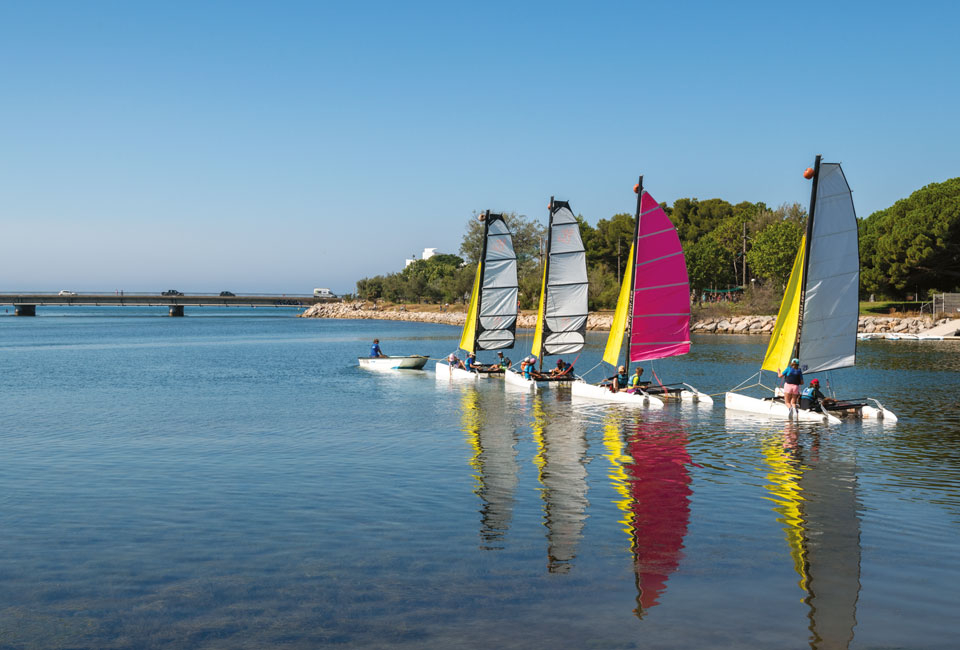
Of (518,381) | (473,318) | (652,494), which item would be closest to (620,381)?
(518,381)

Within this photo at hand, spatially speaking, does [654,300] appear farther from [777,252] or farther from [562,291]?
[777,252]

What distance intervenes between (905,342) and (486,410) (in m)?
61.9

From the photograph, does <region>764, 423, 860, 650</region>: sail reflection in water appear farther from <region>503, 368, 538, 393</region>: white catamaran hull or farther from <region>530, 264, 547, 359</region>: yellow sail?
<region>530, 264, 547, 359</region>: yellow sail

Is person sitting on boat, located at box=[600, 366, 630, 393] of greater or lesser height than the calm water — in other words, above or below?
above

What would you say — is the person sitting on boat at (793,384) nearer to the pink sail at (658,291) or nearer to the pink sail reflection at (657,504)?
the pink sail reflection at (657,504)

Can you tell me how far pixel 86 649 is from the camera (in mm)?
11805

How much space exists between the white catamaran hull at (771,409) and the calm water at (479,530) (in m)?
0.94

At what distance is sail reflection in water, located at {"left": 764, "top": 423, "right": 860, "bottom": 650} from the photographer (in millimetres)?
12859

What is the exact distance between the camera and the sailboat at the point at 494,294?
5219cm

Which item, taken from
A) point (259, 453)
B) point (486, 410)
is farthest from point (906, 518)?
point (486, 410)

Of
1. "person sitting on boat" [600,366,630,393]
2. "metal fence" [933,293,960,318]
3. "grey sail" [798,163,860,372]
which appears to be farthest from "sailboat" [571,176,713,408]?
"metal fence" [933,293,960,318]

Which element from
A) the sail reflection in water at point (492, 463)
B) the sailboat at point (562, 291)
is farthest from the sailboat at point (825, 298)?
the sailboat at point (562, 291)

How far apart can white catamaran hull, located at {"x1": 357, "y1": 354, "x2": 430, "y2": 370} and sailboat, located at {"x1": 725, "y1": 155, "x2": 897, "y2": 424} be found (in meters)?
31.1

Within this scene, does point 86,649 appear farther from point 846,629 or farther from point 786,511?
point 786,511
